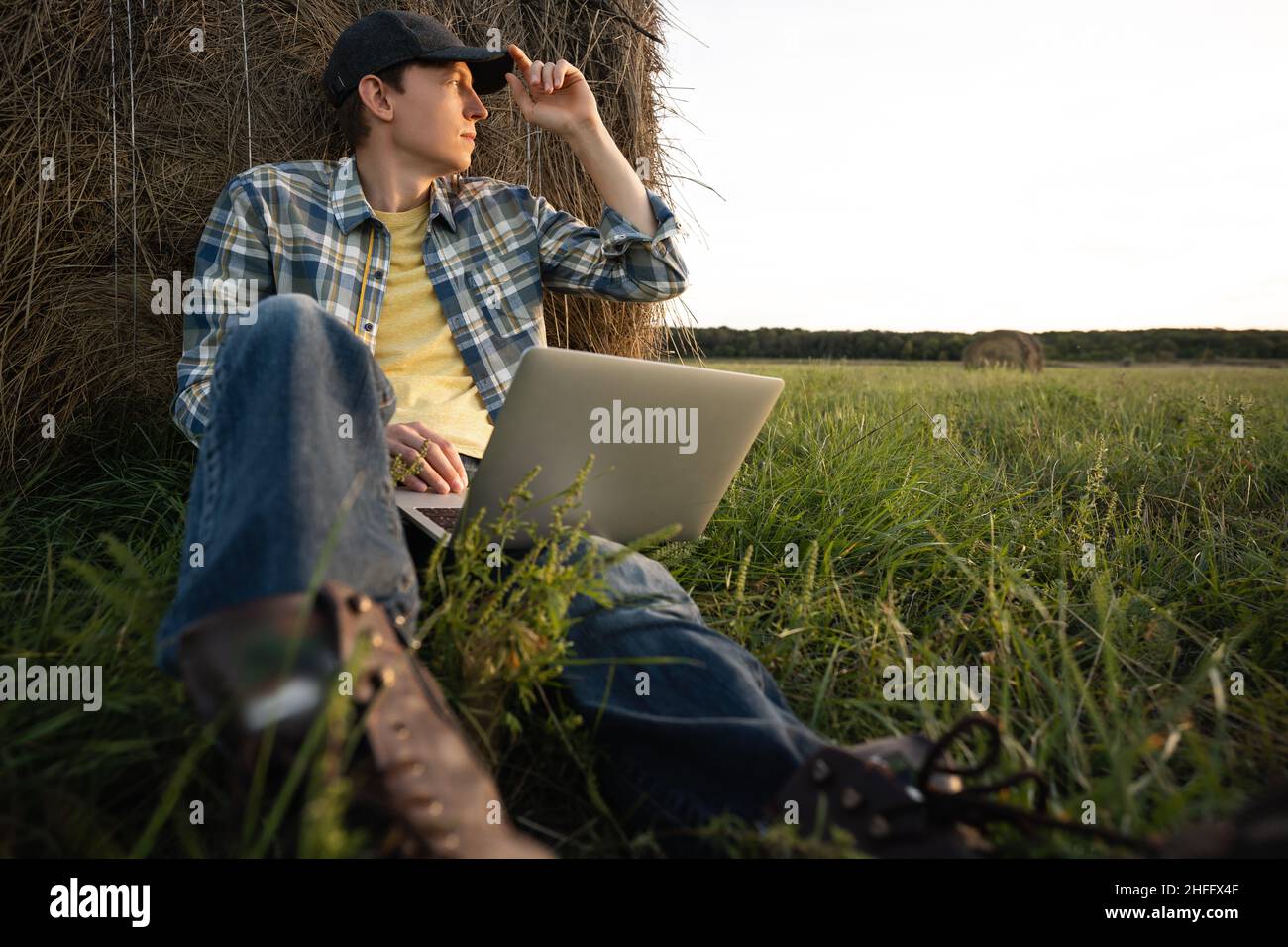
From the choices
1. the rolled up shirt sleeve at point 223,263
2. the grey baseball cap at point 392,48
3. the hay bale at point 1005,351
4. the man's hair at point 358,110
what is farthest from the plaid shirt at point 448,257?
the hay bale at point 1005,351

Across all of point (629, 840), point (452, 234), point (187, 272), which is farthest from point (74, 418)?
point (629, 840)

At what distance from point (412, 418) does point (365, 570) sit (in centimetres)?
101

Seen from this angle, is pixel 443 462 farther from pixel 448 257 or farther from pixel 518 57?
pixel 518 57

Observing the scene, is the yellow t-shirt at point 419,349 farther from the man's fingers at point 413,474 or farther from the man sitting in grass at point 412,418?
the man's fingers at point 413,474

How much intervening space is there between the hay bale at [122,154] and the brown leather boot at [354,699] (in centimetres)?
193

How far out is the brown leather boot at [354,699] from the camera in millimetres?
750

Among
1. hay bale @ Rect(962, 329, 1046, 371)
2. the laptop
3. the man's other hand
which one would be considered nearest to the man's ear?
the man's other hand

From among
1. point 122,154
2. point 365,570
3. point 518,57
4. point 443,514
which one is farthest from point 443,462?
point 122,154

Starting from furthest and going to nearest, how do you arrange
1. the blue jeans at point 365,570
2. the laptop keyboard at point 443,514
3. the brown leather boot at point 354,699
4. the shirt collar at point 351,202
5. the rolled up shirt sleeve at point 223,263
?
1. the shirt collar at point 351,202
2. the rolled up shirt sleeve at point 223,263
3. the laptop keyboard at point 443,514
4. the blue jeans at point 365,570
5. the brown leather boot at point 354,699

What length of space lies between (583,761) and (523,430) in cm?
48

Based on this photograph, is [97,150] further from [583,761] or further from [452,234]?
[583,761]

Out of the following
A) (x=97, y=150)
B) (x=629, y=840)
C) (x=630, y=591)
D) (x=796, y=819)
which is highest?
(x=97, y=150)

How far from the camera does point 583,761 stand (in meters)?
1.13

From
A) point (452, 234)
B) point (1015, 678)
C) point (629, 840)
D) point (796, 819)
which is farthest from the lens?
point (452, 234)
